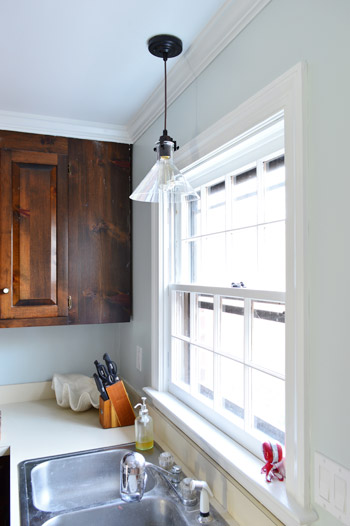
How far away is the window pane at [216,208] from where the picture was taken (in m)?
1.60

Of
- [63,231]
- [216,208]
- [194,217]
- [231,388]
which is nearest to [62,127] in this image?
[63,231]

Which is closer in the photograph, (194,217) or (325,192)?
(325,192)

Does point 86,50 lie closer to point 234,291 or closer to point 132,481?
point 234,291

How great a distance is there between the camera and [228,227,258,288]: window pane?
1386 millimetres

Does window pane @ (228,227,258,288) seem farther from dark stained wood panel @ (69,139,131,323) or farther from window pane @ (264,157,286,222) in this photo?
dark stained wood panel @ (69,139,131,323)

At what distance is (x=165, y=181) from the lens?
1.33 meters

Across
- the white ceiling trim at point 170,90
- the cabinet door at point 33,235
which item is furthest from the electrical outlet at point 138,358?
the white ceiling trim at point 170,90

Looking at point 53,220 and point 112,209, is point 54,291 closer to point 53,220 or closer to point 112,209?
point 53,220

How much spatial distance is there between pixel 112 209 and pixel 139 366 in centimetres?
88

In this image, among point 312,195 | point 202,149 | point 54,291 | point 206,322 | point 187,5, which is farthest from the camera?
point 54,291

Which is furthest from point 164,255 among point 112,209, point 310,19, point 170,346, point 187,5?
point 310,19

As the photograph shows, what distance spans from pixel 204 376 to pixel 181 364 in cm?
21

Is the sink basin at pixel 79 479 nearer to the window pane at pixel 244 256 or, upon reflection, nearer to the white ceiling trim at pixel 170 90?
the window pane at pixel 244 256

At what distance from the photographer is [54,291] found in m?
2.24
